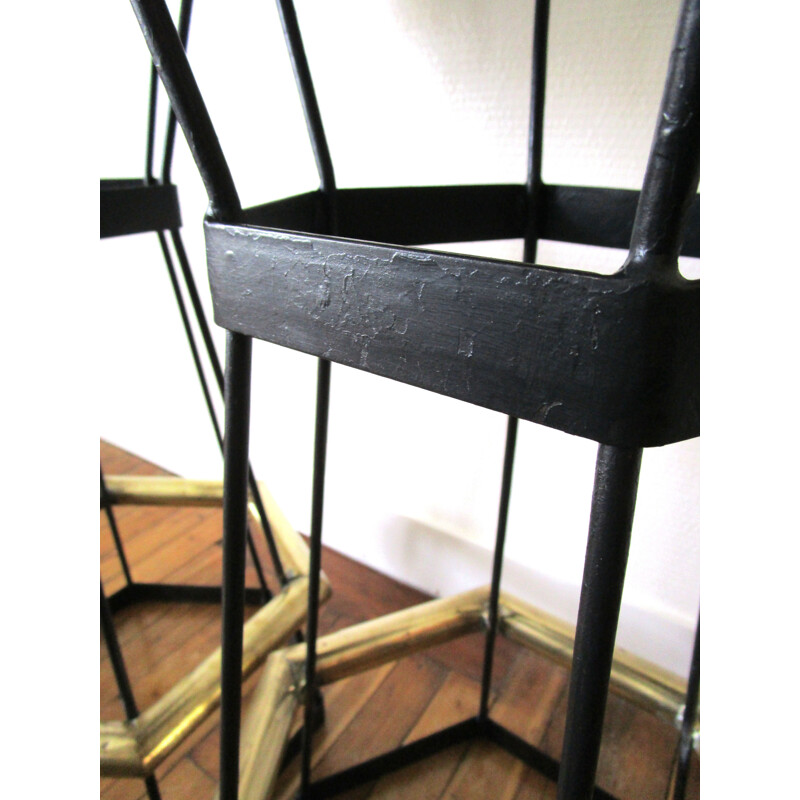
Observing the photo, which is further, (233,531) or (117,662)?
(117,662)

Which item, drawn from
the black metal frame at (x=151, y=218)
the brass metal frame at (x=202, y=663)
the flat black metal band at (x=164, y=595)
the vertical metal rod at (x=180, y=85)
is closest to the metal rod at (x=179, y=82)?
the vertical metal rod at (x=180, y=85)

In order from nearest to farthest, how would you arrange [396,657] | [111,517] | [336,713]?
[396,657]
[336,713]
[111,517]

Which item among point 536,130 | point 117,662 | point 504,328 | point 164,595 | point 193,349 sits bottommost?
point 164,595

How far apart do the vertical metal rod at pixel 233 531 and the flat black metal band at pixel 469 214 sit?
0.33ft

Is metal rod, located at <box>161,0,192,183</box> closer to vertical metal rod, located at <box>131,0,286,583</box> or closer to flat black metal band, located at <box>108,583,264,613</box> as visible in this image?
vertical metal rod, located at <box>131,0,286,583</box>

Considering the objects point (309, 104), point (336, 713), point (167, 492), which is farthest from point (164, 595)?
point (309, 104)

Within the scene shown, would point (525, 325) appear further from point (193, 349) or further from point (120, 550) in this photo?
point (120, 550)

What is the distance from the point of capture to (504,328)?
0.24 m

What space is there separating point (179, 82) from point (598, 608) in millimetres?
273

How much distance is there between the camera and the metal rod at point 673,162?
0.19 metres

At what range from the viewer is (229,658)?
37 cm
